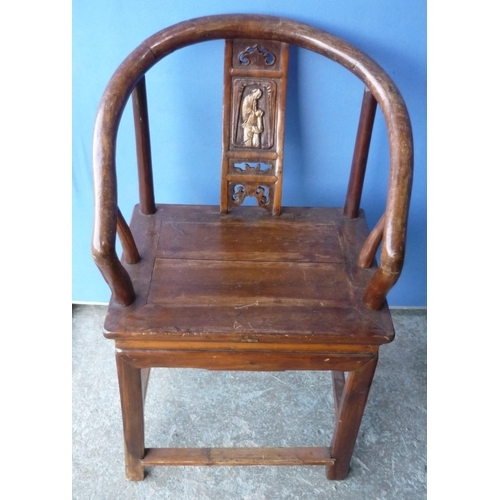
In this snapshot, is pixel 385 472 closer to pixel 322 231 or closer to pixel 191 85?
pixel 322 231

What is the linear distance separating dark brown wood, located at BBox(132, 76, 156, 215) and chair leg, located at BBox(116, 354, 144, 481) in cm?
41

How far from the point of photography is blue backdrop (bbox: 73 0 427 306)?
3.99ft

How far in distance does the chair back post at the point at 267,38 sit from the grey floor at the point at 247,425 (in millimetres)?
615

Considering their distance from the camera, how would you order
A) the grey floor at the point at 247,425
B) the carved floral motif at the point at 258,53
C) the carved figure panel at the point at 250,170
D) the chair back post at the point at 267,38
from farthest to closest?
the grey floor at the point at 247,425
the carved figure panel at the point at 250,170
the carved floral motif at the point at 258,53
the chair back post at the point at 267,38

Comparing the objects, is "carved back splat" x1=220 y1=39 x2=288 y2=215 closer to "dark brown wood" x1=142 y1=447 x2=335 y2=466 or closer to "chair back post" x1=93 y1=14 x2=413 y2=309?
"chair back post" x1=93 y1=14 x2=413 y2=309

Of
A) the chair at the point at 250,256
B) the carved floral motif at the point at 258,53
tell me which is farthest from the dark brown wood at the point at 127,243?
the carved floral motif at the point at 258,53

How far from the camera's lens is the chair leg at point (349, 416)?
3.85ft

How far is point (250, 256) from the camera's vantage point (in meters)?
1.26

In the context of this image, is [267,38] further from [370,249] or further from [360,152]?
[370,249]

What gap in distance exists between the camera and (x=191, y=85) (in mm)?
1333

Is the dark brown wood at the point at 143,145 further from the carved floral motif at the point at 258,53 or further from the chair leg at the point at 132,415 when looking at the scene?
the chair leg at the point at 132,415

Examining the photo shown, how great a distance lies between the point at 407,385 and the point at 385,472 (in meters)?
0.31

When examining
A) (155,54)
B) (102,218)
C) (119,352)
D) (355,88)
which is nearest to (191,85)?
(155,54)

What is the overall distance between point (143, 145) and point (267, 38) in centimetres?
38
